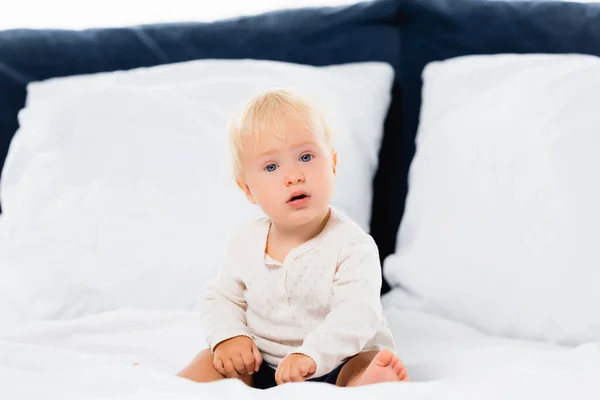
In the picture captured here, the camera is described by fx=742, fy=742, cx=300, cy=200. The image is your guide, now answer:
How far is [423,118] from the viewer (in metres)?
1.57

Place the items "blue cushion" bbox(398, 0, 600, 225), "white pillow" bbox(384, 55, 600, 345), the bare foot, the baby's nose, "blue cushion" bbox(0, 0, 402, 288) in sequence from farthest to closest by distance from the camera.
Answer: "blue cushion" bbox(0, 0, 402, 288), "blue cushion" bbox(398, 0, 600, 225), "white pillow" bbox(384, 55, 600, 345), the baby's nose, the bare foot

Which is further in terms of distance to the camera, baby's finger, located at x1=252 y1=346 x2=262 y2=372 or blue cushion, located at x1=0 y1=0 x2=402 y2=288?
blue cushion, located at x1=0 y1=0 x2=402 y2=288

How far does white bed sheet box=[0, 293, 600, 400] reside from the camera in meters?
0.77

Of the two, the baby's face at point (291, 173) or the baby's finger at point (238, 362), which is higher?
the baby's face at point (291, 173)

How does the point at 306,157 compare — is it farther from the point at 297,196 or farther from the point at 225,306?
the point at 225,306

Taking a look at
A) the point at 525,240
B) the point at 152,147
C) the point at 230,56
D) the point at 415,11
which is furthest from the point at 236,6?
the point at 525,240

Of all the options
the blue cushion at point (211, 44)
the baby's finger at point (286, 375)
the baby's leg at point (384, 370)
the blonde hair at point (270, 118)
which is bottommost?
the baby's finger at point (286, 375)

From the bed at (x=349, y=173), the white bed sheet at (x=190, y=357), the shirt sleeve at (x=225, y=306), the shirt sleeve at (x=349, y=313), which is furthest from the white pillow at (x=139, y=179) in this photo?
the shirt sleeve at (x=349, y=313)

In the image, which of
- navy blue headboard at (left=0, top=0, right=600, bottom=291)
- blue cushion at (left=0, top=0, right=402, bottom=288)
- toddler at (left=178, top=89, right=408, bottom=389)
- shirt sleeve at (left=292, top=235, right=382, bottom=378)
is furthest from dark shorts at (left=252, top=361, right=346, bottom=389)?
blue cushion at (left=0, top=0, right=402, bottom=288)

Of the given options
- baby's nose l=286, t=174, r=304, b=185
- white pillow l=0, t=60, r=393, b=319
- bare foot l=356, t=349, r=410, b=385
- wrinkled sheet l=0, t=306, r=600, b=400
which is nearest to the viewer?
wrinkled sheet l=0, t=306, r=600, b=400

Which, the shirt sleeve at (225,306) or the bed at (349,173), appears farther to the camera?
the bed at (349,173)

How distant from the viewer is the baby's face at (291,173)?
3.26ft

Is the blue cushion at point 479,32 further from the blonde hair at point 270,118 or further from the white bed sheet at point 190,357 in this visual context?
the blonde hair at point 270,118

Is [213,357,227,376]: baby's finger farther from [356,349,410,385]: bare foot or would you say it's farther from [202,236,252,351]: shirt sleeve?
[356,349,410,385]: bare foot
